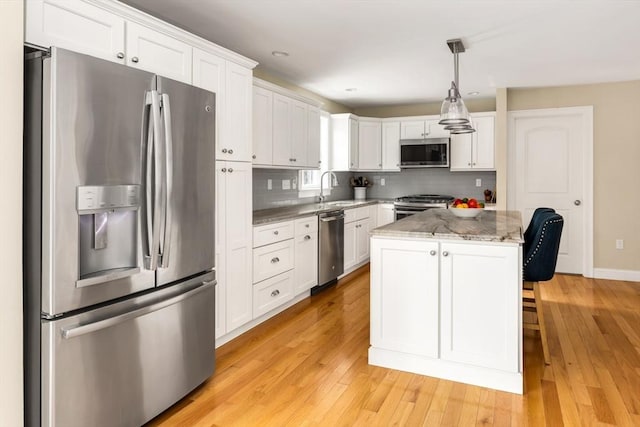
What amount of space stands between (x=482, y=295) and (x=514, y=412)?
2.04ft

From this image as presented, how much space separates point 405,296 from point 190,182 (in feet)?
4.83

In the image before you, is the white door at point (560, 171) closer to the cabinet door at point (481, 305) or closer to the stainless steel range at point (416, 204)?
the stainless steel range at point (416, 204)

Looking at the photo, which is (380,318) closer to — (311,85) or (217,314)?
(217,314)

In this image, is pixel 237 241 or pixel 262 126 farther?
pixel 262 126

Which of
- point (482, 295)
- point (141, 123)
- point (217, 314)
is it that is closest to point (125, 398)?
point (217, 314)

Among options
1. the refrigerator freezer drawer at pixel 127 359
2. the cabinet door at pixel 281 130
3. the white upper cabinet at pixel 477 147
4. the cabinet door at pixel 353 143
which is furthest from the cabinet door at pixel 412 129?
the refrigerator freezer drawer at pixel 127 359

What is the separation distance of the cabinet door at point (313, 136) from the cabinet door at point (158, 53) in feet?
7.46

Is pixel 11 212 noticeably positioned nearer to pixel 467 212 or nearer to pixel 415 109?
pixel 467 212

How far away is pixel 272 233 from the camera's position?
11.7ft

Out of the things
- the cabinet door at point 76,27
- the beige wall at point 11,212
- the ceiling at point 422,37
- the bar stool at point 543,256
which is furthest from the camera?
the ceiling at point 422,37

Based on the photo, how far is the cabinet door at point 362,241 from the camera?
219 inches

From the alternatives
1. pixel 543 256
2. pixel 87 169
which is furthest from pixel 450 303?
pixel 87 169

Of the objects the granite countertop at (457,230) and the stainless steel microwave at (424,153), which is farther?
the stainless steel microwave at (424,153)

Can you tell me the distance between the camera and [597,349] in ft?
9.92
